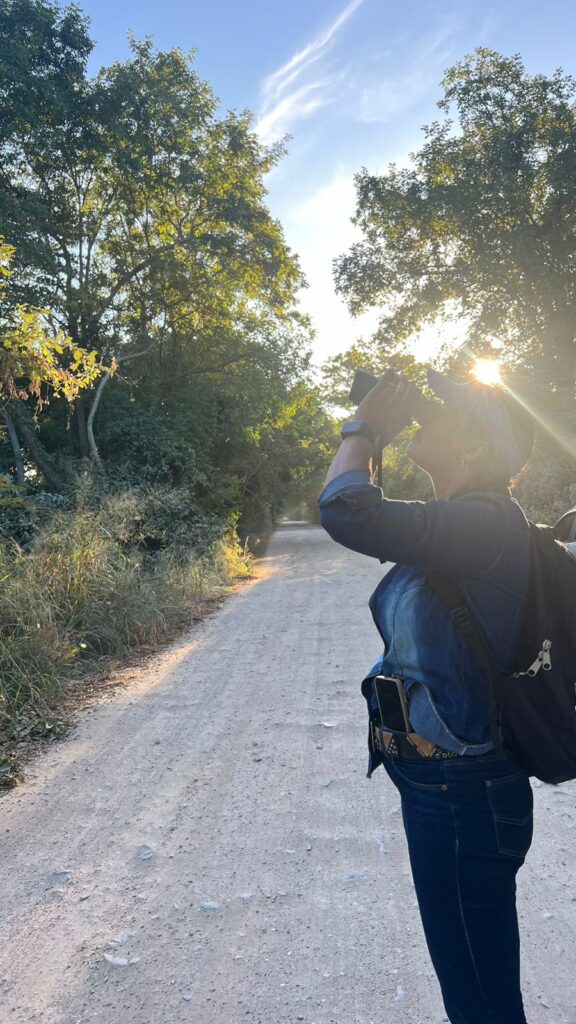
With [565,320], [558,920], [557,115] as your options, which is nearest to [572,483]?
[565,320]

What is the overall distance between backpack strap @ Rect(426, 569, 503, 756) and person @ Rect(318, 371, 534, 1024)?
1cm

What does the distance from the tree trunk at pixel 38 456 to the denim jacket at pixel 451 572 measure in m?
14.7

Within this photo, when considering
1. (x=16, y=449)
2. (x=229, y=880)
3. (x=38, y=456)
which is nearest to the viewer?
(x=229, y=880)

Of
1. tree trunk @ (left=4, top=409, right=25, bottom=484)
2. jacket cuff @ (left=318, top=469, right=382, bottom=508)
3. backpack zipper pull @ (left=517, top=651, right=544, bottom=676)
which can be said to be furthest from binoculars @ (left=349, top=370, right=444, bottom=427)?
tree trunk @ (left=4, top=409, right=25, bottom=484)

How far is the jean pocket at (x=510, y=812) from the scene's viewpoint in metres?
1.53

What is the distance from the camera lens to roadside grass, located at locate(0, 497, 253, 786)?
5.23 meters

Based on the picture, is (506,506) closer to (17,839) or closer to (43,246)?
(17,839)

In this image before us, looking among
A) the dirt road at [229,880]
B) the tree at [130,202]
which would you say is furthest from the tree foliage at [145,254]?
the dirt road at [229,880]

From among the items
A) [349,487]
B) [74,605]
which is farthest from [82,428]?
[349,487]

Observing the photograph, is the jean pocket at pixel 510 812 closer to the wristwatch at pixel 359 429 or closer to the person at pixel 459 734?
Answer: the person at pixel 459 734

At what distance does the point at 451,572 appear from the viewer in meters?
1.50

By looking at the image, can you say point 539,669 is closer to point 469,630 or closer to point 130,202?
point 469,630

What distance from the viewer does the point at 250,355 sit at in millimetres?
20516

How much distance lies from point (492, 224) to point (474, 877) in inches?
773
